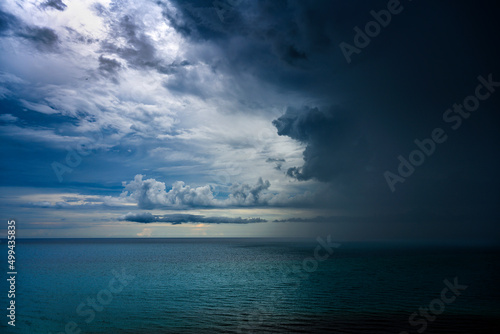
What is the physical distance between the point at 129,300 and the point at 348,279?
37978mm

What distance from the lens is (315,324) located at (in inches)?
1158

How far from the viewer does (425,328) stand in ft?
92.1

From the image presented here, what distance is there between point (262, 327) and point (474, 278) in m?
51.2

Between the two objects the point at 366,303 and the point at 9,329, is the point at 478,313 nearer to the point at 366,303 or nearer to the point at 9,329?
the point at 366,303

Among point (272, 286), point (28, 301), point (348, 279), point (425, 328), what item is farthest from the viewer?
point (348, 279)

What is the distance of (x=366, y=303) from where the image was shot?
37.5m

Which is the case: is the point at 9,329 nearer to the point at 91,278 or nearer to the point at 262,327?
the point at 262,327

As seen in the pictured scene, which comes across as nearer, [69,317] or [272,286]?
[69,317]

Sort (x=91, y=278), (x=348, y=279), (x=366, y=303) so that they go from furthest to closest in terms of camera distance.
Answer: (x=91, y=278)
(x=348, y=279)
(x=366, y=303)

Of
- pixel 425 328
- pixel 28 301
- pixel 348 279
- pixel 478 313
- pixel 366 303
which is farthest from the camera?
pixel 348 279

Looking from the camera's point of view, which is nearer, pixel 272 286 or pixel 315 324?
pixel 315 324

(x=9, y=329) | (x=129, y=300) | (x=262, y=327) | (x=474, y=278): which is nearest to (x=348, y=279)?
(x=474, y=278)

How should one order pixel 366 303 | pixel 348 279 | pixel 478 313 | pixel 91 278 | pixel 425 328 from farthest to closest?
pixel 91 278
pixel 348 279
pixel 366 303
pixel 478 313
pixel 425 328

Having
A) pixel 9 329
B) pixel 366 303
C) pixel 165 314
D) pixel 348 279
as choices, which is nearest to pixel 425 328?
pixel 366 303
